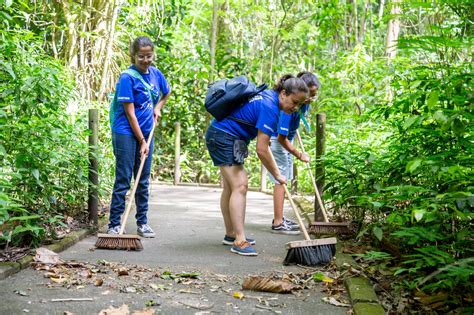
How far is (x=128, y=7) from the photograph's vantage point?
34.6 feet

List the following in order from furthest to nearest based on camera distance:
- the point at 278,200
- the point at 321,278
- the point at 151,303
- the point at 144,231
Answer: the point at 278,200 < the point at 144,231 < the point at 321,278 < the point at 151,303

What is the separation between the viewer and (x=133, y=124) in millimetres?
5684

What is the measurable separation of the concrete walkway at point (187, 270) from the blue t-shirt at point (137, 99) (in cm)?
116

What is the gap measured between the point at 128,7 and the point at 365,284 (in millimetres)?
7994

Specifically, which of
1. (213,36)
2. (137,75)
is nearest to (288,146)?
(137,75)

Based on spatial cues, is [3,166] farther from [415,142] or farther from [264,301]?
[415,142]

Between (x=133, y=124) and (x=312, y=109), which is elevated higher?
(x=312, y=109)

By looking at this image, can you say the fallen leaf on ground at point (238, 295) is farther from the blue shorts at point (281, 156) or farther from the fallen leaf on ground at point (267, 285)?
the blue shorts at point (281, 156)

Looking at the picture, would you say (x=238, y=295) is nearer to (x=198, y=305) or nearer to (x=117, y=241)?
(x=198, y=305)

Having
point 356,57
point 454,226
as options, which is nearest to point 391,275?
point 454,226

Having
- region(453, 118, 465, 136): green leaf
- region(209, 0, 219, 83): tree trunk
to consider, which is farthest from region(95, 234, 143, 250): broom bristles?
region(209, 0, 219, 83): tree trunk

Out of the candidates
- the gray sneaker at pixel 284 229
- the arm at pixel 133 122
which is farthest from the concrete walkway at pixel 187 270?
the arm at pixel 133 122

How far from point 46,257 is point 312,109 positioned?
11.0m

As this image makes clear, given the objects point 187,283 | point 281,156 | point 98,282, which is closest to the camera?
point 98,282
